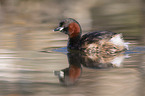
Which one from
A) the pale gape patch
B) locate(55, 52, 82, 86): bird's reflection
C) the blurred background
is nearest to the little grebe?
the pale gape patch

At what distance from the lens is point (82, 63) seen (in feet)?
23.3

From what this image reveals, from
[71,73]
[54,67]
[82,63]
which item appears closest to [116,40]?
[82,63]

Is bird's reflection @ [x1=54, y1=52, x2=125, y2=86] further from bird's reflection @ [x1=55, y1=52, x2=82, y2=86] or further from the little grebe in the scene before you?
the little grebe

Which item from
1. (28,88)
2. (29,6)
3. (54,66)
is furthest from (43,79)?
(29,6)

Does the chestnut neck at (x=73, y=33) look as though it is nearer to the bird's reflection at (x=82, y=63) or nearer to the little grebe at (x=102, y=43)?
the little grebe at (x=102, y=43)

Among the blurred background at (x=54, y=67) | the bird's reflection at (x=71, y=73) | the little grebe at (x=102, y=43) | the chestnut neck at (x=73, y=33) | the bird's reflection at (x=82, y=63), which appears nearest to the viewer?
the blurred background at (x=54, y=67)

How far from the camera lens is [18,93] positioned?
514cm

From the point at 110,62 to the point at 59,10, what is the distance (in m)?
13.6

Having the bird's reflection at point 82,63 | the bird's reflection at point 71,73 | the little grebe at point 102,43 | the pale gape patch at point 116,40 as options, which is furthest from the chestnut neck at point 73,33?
the bird's reflection at point 71,73

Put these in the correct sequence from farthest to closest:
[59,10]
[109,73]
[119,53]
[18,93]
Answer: [59,10] < [119,53] < [109,73] < [18,93]

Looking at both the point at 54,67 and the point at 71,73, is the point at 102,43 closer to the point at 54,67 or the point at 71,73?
the point at 54,67

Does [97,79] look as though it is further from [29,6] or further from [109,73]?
[29,6]

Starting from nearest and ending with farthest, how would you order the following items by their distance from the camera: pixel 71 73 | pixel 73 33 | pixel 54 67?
pixel 71 73, pixel 54 67, pixel 73 33

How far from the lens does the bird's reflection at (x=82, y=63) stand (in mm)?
5988
